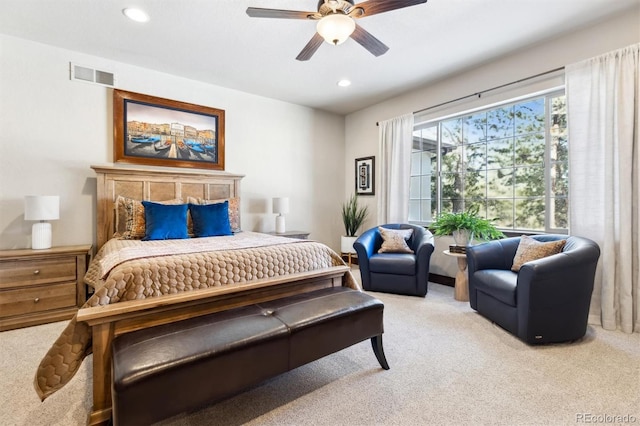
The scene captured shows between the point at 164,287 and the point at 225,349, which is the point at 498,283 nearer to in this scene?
the point at 225,349

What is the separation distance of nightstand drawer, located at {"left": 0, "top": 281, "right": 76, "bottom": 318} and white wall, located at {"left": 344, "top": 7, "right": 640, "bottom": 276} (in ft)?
13.7

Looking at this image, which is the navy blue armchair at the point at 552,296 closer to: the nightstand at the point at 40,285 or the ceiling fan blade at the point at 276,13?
the ceiling fan blade at the point at 276,13

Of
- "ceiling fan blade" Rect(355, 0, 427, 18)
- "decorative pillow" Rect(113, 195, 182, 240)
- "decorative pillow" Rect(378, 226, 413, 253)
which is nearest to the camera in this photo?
"ceiling fan blade" Rect(355, 0, 427, 18)

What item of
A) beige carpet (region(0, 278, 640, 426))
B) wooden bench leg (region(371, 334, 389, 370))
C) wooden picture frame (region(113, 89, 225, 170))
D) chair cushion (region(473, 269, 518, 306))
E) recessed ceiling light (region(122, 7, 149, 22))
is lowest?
beige carpet (region(0, 278, 640, 426))

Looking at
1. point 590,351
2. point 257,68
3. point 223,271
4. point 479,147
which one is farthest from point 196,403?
point 479,147

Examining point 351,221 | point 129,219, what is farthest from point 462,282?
point 129,219

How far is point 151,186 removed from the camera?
11.9ft

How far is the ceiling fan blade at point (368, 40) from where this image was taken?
233cm

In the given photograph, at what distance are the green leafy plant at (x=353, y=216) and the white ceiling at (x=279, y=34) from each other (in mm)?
2177

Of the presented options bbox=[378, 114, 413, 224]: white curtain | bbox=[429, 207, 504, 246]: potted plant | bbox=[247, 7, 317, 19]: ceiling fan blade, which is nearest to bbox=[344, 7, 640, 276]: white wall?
bbox=[378, 114, 413, 224]: white curtain

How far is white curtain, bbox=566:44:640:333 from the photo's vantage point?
2605mm

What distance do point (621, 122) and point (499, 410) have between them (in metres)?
2.74

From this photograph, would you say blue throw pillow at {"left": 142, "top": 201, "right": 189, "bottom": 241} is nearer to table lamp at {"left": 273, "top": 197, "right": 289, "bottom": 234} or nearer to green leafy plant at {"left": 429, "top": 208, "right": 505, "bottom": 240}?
table lamp at {"left": 273, "top": 197, "right": 289, "bottom": 234}

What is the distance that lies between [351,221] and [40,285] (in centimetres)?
403
